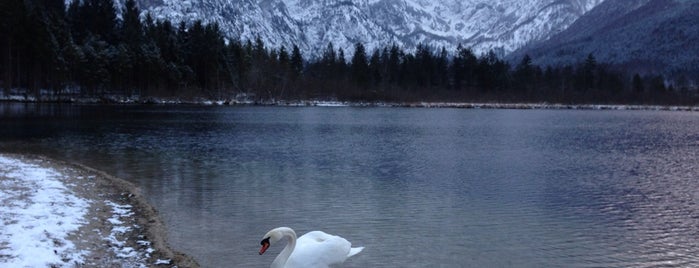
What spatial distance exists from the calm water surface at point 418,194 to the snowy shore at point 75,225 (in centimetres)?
82

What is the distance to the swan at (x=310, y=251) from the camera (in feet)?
31.7

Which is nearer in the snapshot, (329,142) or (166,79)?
(329,142)

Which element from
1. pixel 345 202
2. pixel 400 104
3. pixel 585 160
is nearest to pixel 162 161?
pixel 345 202

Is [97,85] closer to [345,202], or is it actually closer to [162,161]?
[162,161]

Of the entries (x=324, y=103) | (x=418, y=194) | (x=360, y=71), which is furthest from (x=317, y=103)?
(x=418, y=194)

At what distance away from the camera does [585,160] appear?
34.4 meters

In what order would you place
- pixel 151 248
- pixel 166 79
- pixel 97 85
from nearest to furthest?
1. pixel 151 248
2. pixel 97 85
3. pixel 166 79

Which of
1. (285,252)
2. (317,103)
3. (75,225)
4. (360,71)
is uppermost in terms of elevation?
(360,71)

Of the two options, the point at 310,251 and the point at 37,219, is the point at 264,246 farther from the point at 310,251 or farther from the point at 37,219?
the point at 37,219

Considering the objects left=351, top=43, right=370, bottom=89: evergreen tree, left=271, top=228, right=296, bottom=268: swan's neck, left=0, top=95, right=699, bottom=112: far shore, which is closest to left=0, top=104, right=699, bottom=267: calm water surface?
left=271, top=228, right=296, bottom=268: swan's neck

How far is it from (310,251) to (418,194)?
1165 cm

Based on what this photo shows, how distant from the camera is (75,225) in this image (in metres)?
13.2

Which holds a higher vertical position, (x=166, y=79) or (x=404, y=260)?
(x=166, y=79)

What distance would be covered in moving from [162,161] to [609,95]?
159 meters
